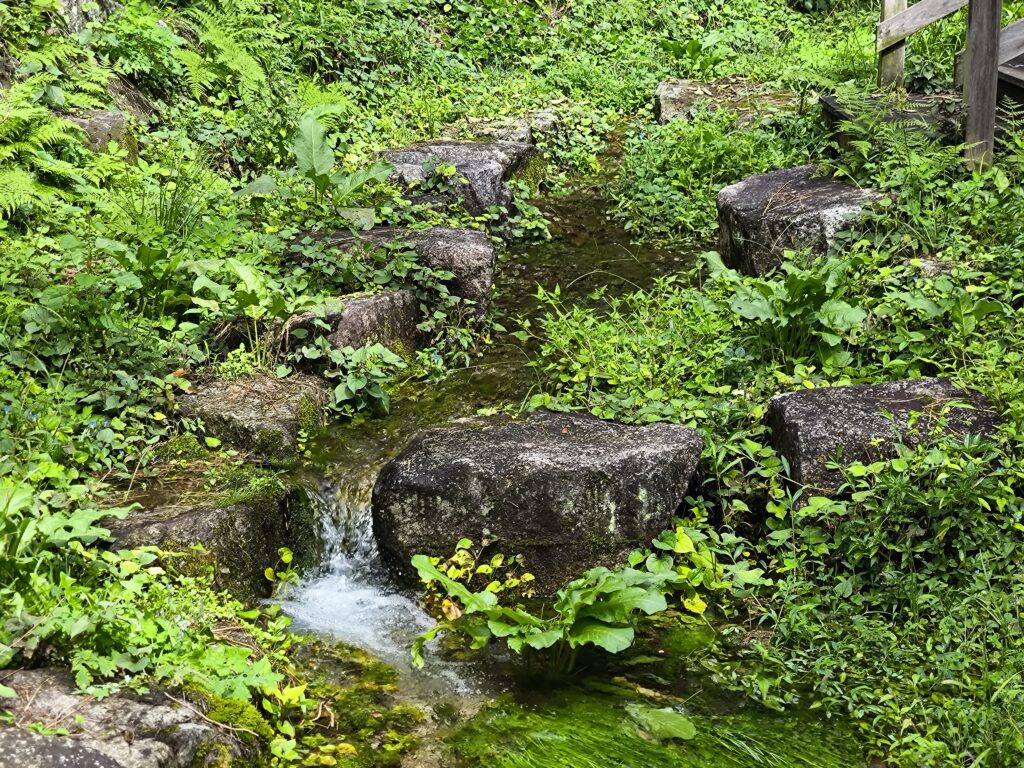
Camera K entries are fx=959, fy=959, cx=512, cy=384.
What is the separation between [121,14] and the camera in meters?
8.73

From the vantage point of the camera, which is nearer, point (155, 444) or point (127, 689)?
point (127, 689)

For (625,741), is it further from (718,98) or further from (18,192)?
(718,98)

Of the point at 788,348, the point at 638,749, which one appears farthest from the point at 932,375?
the point at 638,749

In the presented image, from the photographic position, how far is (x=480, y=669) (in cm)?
405

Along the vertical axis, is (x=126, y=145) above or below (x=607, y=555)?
above

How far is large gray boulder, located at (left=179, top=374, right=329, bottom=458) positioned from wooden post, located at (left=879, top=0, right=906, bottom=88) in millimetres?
5556

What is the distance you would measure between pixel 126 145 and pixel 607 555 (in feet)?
17.8

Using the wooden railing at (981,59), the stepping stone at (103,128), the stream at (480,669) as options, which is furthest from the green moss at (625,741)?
the stepping stone at (103,128)

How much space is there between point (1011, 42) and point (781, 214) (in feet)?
6.15

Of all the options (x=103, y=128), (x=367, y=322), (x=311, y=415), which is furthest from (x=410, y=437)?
(x=103, y=128)

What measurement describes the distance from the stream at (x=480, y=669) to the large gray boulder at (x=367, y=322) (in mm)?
453

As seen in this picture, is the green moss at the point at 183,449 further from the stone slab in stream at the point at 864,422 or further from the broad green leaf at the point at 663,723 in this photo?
the stone slab in stream at the point at 864,422

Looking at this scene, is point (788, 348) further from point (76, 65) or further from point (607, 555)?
point (76, 65)

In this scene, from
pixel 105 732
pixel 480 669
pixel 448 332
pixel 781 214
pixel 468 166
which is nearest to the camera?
pixel 105 732
